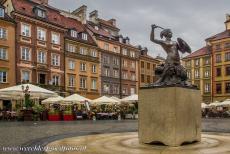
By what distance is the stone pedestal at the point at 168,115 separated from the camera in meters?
8.45

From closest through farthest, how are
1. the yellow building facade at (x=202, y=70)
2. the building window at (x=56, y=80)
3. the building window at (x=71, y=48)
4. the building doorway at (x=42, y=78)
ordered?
the building doorway at (x=42, y=78), the building window at (x=56, y=80), the building window at (x=71, y=48), the yellow building facade at (x=202, y=70)

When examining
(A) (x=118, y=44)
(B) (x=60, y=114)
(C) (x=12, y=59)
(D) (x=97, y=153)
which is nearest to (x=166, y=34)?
(D) (x=97, y=153)

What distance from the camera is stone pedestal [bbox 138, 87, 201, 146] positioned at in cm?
845

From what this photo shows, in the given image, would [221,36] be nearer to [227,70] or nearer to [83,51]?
[227,70]

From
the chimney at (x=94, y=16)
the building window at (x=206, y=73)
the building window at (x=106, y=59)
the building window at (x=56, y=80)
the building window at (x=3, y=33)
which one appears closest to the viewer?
the building window at (x=3, y=33)

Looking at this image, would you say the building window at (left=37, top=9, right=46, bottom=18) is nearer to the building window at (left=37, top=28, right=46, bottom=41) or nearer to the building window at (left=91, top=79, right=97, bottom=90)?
the building window at (left=37, top=28, right=46, bottom=41)

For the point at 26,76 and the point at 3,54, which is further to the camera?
the point at 26,76

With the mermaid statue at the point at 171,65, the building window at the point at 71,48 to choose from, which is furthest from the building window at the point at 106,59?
the mermaid statue at the point at 171,65

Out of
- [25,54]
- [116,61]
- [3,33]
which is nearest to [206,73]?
[116,61]

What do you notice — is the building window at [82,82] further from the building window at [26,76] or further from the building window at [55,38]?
the building window at [26,76]

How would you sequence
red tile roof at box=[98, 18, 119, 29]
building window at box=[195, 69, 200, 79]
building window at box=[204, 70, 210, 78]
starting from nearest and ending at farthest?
red tile roof at box=[98, 18, 119, 29] → building window at box=[204, 70, 210, 78] → building window at box=[195, 69, 200, 79]

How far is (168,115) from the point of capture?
849cm

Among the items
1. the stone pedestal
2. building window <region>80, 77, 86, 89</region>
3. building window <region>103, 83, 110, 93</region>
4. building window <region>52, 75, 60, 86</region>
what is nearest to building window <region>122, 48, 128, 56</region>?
building window <region>103, 83, 110, 93</region>

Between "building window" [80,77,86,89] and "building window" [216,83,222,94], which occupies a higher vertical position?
"building window" [80,77,86,89]
